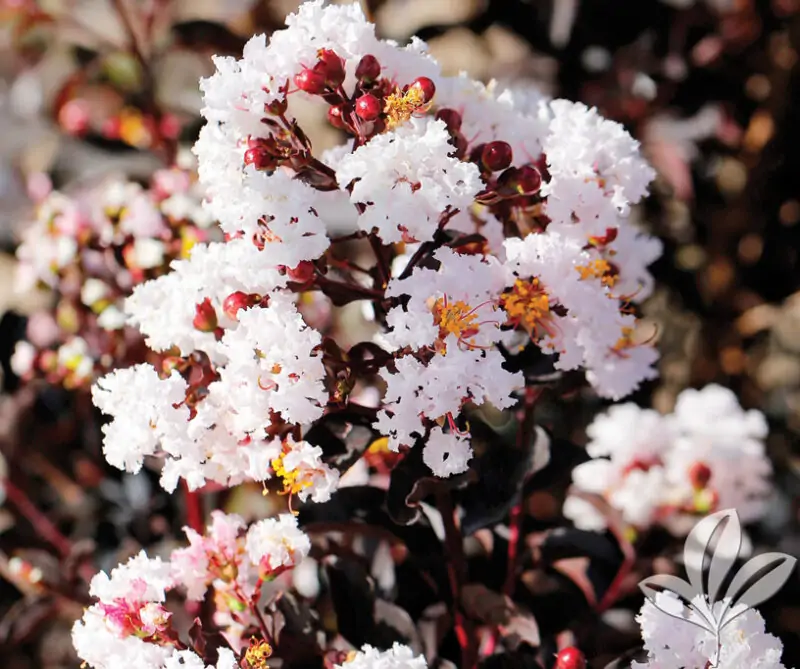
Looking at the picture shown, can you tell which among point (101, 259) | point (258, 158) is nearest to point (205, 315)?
point (258, 158)

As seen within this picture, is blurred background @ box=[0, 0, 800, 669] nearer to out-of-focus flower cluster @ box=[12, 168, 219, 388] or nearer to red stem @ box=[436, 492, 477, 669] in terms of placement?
out-of-focus flower cluster @ box=[12, 168, 219, 388]

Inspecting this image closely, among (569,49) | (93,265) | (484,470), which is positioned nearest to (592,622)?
(484,470)

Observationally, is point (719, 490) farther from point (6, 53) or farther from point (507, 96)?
point (6, 53)

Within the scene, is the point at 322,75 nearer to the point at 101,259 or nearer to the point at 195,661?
the point at 195,661

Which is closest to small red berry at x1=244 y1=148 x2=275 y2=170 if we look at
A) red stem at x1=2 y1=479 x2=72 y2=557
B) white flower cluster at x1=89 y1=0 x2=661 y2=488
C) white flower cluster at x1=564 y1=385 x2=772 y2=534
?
white flower cluster at x1=89 y1=0 x2=661 y2=488

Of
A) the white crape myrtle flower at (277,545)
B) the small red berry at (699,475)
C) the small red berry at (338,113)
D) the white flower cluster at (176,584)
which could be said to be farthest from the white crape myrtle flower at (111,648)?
the small red berry at (699,475)

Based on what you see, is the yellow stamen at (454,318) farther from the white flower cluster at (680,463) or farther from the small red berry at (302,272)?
the white flower cluster at (680,463)
